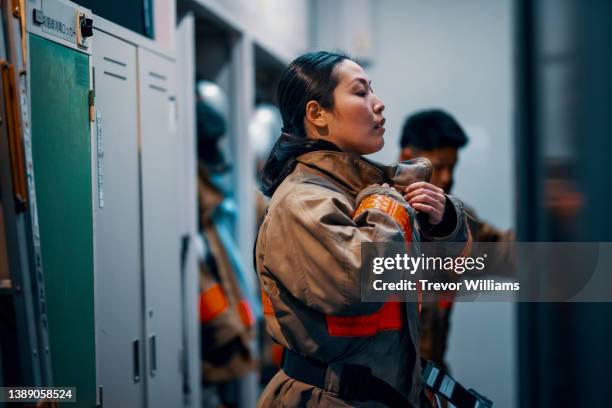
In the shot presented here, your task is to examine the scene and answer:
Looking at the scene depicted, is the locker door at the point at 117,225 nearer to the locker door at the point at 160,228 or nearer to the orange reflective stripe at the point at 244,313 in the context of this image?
the locker door at the point at 160,228

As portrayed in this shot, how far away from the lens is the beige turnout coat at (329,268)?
4.44 ft

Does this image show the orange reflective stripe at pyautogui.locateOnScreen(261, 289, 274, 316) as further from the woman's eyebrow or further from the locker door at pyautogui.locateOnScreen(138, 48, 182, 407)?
the locker door at pyautogui.locateOnScreen(138, 48, 182, 407)

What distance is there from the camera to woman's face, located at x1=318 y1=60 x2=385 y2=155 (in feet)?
5.09

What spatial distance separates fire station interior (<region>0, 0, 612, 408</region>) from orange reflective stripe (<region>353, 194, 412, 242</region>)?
0.42 meters

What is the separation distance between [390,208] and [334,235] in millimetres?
131

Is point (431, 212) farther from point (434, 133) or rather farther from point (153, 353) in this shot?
point (153, 353)

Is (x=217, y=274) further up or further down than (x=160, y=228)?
further down

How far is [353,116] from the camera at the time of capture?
1550 mm

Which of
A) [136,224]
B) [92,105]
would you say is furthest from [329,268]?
[136,224]

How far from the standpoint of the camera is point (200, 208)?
122 inches

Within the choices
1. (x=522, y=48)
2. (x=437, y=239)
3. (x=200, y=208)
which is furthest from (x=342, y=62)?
(x=200, y=208)

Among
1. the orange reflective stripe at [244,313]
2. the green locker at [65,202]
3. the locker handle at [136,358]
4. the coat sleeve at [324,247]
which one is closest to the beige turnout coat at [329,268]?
the coat sleeve at [324,247]

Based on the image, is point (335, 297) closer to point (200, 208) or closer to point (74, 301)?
point (74, 301)

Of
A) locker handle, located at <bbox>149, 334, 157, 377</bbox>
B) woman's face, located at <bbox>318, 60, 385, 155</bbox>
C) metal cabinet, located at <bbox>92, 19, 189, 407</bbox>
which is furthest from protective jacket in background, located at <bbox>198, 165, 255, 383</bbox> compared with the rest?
woman's face, located at <bbox>318, 60, 385, 155</bbox>
